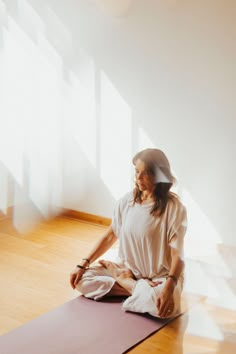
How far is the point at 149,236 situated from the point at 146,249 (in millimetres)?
64

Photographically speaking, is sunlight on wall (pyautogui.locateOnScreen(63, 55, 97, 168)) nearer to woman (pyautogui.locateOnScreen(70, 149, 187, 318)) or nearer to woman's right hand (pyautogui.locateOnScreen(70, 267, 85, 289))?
woman (pyautogui.locateOnScreen(70, 149, 187, 318))

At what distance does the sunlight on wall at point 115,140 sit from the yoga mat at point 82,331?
93cm

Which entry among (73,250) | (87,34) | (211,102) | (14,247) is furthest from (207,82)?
(14,247)

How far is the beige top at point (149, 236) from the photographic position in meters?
2.29

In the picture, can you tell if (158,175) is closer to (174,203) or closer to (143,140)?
(174,203)

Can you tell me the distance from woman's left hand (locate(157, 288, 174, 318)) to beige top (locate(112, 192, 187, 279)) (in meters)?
0.14

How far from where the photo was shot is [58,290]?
2.46m

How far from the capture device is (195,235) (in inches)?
114

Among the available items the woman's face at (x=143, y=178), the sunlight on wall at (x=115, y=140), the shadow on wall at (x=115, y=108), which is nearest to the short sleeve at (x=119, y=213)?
the woman's face at (x=143, y=178)

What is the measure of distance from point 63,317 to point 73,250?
671 mm

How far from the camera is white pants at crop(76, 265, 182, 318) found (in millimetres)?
2213

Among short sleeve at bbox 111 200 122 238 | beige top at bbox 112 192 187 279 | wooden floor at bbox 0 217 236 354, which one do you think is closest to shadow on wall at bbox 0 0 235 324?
wooden floor at bbox 0 217 236 354

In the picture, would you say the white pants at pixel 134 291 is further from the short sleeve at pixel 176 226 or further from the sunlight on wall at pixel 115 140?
the sunlight on wall at pixel 115 140

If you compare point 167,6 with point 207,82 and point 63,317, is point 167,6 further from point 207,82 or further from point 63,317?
point 63,317
